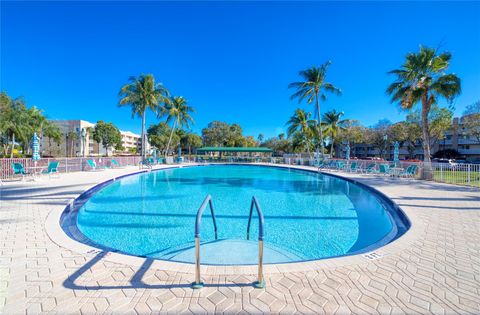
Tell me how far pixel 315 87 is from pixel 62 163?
22.5m

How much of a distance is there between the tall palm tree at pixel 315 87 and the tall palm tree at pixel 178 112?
14.8 metres

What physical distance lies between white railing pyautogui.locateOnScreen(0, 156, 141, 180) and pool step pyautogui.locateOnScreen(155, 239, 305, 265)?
11.7 m

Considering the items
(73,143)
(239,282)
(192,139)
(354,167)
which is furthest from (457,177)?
(73,143)

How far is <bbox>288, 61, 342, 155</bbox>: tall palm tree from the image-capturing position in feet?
71.6

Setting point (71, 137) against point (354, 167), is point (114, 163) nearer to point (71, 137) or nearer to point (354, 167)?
point (354, 167)

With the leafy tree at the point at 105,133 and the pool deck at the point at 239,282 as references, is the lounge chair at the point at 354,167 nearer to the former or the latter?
the pool deck at the point at 239,282

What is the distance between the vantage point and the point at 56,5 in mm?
11109

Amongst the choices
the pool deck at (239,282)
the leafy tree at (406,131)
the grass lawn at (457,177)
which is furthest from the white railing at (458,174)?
the leafy tree at (406,131)

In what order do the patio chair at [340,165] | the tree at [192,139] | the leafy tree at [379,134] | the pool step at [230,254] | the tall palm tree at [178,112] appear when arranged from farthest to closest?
the tree at [192,139] → the leafy tree at [379,134] → the tall palm tree at [178,112] → the patio chair at [340,165] → the pool step at [230,254]

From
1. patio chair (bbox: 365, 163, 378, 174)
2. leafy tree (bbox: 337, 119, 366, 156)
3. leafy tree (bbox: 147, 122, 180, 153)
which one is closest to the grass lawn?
patio chair (bbox: 365, 163, 378, 174)

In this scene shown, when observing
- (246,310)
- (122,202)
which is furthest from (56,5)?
(246,310)

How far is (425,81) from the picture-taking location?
11773 millimetres

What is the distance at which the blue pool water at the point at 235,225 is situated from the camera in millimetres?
4270

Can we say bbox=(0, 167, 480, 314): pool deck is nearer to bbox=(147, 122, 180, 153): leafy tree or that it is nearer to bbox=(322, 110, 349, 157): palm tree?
bbox=(322, 110, 349, 157): palm tree
